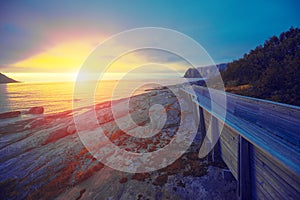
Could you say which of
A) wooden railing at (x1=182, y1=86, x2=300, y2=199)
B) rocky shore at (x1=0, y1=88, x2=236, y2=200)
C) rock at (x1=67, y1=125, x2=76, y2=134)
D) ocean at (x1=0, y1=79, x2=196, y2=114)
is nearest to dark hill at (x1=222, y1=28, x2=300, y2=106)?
wooden railing at (x1=182, y1=86, x2=300, y2=199)

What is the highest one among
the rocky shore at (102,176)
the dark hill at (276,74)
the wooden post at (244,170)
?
the dark hill at (276,74)

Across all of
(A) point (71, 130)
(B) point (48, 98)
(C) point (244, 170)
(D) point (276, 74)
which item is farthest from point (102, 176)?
(B) point (48, 98)

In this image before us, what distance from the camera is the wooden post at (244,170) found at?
12.8 feet

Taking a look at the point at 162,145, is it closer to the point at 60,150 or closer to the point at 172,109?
the point at 172,109

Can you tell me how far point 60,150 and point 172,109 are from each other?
1259 cm

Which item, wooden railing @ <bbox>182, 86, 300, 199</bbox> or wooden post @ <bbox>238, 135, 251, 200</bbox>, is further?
wooden post @ <bbox>238, 135, 251, 200</bbox>

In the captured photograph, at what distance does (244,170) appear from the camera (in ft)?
13.2

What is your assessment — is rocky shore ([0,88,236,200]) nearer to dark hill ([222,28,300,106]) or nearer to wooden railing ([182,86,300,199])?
wooden railing ([182,86,300,199])

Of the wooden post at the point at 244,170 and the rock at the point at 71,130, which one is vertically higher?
the wooden post at the point at 244,170

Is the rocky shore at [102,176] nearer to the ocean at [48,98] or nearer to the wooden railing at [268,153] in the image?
the wooden railing at [268,153]

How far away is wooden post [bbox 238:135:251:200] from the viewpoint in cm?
391

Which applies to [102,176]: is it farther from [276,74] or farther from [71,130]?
[276,74]

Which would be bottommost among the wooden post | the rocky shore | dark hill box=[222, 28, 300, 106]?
the rocky shore

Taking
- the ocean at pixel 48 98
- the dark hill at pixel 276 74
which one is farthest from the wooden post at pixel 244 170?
the ocean at pixel 48 98
